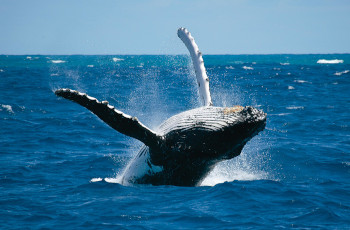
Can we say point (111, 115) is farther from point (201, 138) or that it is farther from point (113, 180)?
point (113, 180)

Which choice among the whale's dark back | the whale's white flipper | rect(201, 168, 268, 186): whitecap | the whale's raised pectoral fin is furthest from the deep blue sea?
the whale's raised pectoral fin

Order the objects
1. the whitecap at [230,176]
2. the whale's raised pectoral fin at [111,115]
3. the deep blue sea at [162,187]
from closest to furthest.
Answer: the whale's raised pectoral fin at [111,115], the deep blue sea at [162,187], the whitecap at [230,176]

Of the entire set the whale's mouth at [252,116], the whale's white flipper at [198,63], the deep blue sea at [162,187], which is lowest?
the deep blue sea at [162,187]

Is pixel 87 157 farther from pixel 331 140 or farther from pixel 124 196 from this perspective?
pixel 331 140

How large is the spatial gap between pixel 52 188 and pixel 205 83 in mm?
3524

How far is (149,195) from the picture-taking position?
7.51 m

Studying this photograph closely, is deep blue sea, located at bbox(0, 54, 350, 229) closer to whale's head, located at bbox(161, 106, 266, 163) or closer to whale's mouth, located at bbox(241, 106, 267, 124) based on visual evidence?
whale's head, located at bbox(161, 106, 266, 163)

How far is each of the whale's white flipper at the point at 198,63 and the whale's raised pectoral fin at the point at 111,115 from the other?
7.29 ft

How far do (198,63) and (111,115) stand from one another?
3.36 meters

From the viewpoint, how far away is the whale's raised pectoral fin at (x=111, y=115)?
20.7ft

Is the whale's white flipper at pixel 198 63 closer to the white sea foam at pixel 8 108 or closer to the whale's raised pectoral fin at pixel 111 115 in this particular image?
the whale's raised pectoral fin at pixel 111 115

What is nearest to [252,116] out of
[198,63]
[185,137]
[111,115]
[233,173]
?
[185,137]

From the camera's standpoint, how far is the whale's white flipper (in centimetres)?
898

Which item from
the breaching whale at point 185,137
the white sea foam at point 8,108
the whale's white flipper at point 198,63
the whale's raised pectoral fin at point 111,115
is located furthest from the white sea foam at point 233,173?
the white sea foam at point 8,108
